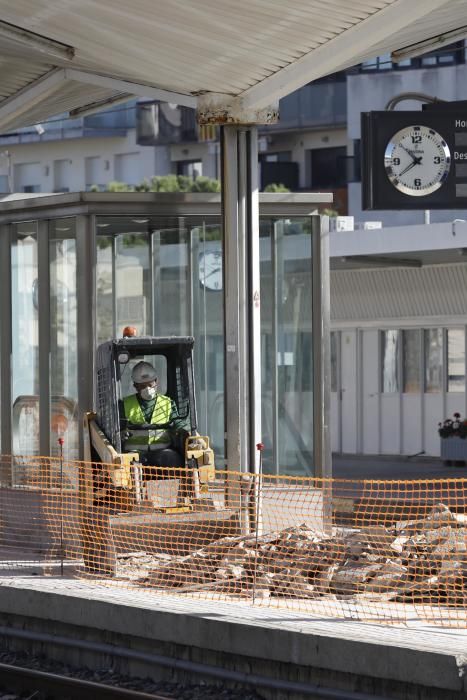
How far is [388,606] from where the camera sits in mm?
11883

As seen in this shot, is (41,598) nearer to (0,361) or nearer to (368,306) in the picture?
(0,361)

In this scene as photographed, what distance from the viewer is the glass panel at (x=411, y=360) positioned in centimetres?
3145

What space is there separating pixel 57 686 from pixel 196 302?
7291 mm

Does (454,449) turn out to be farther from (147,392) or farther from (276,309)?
(147,392)

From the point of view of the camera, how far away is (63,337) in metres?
17.1

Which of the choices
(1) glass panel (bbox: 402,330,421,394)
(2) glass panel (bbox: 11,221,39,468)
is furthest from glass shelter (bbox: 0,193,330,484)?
(1) glass panel (bbox: 402,330,421,394)

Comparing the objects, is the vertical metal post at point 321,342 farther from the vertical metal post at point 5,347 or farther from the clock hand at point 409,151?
the vertical metal post at point 5,347

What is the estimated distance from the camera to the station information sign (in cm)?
1634

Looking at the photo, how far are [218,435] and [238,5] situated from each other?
6095mm

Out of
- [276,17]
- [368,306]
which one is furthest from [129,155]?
[276,17]

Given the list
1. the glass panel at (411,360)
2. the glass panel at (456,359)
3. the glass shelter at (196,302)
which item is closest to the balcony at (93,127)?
the glass panel at (411,360)

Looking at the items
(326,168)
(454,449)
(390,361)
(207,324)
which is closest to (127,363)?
(207,324)

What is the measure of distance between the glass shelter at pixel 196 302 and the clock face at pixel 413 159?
3.61 feet

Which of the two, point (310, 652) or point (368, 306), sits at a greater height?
point (368, 306)
